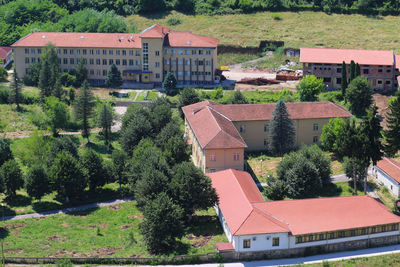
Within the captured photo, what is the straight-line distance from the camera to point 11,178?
73.6 meters

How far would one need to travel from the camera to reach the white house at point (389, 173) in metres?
69.0

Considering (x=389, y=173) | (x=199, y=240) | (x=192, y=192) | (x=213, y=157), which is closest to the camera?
(x=199, y=240)

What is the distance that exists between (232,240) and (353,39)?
86768 mm

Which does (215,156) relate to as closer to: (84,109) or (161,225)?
(161,225)

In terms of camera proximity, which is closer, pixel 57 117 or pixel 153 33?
pixel 57 117

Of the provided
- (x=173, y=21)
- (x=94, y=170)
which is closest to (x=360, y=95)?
(x=94, y=170)

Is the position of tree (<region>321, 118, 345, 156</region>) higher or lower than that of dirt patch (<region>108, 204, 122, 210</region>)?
higher

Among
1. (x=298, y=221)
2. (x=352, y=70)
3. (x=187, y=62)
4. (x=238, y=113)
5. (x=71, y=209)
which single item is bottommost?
(x=71, y=209)

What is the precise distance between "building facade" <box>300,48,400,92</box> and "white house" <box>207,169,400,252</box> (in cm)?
4728

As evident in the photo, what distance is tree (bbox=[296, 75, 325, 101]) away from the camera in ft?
335

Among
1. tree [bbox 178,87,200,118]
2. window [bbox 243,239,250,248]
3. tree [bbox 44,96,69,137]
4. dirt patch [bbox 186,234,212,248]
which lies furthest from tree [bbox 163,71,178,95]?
window [bbox 243,239,250,248]

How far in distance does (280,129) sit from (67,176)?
28.8 meters

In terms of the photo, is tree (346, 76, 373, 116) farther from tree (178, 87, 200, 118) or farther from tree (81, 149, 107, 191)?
tree (81, 149, 107, 191)

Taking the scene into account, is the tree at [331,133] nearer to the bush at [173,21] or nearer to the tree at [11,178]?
the tree at [11,178]
